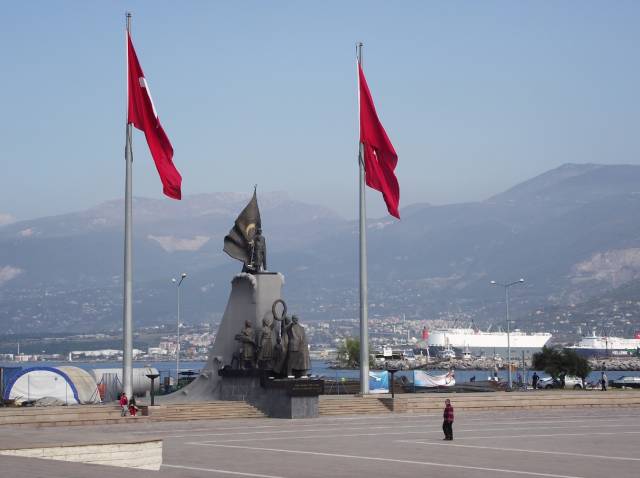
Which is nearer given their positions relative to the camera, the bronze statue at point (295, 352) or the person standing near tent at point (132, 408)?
the person standing near tent at point (132, 408)

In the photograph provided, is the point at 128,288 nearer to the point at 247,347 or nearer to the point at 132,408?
the point at 132,408

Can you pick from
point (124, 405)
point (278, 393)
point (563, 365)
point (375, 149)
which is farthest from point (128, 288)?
point (563, 365)

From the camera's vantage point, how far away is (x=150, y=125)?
134 feet

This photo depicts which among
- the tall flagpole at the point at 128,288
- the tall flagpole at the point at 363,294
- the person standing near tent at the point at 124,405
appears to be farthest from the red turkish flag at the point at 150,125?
the tall flagpole at the point at 363,294

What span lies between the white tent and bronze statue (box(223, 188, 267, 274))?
34.2ft

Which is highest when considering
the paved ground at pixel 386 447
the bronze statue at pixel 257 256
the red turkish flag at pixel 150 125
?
the red turkish flag at pixel 150 125

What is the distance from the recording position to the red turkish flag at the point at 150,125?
40.6 metres

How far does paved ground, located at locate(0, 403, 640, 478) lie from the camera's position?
24.9 meters

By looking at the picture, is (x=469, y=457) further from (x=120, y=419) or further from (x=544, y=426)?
(x=120, y=419)

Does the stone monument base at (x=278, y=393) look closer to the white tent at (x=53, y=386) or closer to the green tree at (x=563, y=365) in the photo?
the white tent at (x=53, y=386)

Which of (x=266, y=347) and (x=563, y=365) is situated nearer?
(x=266, y=347)

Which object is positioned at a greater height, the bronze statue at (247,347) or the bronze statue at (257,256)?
the bronze statue at (257,256)

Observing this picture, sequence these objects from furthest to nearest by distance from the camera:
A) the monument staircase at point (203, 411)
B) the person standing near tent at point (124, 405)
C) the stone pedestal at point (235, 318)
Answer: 1. the stone pedestal at point (235, 318)
2. the monument staircase at point (203, 411)
3. the person standing near tent at point (124, 405)

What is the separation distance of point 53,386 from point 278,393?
15.4m
